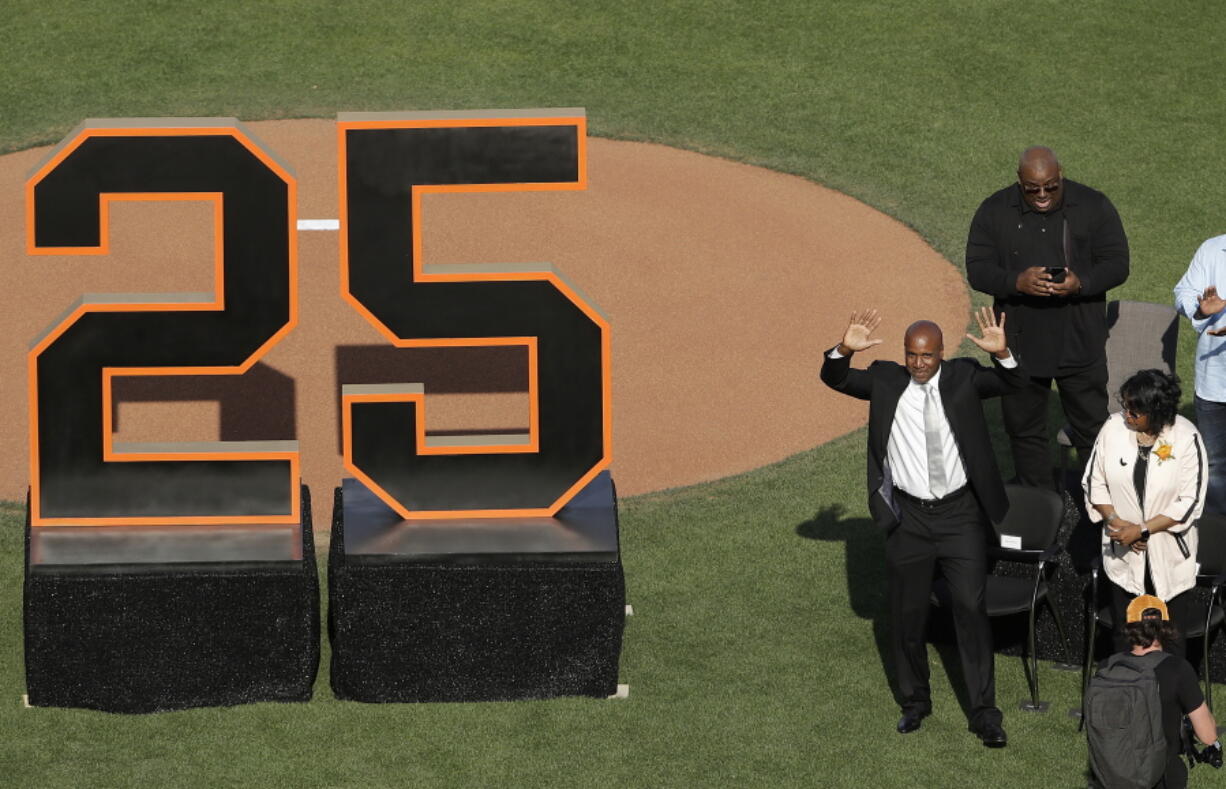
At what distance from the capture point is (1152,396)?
11.1 metres

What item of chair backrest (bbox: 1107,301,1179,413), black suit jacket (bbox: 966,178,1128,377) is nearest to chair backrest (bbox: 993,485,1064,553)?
black suit jacket (bbox: 966,178,1128,377)

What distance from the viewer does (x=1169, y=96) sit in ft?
70.4

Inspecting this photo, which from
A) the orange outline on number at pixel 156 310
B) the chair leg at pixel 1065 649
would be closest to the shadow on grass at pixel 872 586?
the chair leg at pixel 1065 649

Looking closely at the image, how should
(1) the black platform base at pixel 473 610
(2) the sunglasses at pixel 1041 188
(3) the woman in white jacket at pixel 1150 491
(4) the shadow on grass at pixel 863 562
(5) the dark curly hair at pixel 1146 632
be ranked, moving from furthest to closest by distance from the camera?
(4) the shadow on grass at pixel 863 562 < (2) the sunglasses at pixel 1041 188 < (1) the black platform base at pixel 473 610 < (3) the woman in white jacket at pixel 1150 491 < (5) the dark curly hair at pixel 1146 632

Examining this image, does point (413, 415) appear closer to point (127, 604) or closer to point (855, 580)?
point (127, 604)

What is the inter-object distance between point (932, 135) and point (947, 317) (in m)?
3.89

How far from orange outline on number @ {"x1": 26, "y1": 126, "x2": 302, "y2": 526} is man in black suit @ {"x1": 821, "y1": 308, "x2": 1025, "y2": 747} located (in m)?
3.14

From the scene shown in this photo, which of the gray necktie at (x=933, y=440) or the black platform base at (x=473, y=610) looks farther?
the black platform base at (x=473, y=610)

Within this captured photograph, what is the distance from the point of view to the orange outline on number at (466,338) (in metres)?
11.8

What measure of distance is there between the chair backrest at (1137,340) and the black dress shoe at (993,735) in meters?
3.66

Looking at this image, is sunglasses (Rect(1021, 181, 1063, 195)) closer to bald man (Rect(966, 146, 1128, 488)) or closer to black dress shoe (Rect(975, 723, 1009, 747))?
bald man (Rect(966, 146, 1128, 488))

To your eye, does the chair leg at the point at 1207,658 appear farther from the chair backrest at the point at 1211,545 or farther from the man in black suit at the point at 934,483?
the man in black suit at the point at 934,483

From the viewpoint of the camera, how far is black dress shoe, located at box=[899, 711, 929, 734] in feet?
38.8

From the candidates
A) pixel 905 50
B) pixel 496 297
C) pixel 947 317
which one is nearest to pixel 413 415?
pixel 496 297
